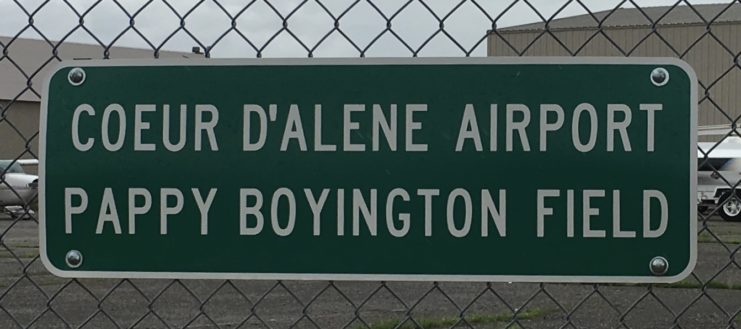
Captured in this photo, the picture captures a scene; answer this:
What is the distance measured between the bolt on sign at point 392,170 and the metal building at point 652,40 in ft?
0.86

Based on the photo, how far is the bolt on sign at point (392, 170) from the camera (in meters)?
2.55

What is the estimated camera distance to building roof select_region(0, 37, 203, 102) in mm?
2914

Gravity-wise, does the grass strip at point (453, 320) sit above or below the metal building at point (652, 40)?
below

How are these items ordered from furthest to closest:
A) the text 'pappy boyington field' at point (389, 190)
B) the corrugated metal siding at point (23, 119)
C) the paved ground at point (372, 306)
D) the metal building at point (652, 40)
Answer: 1. the paved ground at point (372, 306)
2. the corrugated metal siding at point (23, 119)
3. the metal building at point (652, 40)
4. the text 'pappy boyington field' at point (389, 190)

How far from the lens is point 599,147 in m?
2.54

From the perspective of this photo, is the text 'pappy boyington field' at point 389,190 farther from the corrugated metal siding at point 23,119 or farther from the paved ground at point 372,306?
the paved ground at point 372,306

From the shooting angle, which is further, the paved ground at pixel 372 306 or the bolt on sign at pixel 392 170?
the paved ground at pixel 372 306

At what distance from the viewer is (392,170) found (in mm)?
2566

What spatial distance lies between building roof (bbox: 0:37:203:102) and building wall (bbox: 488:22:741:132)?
122 cm

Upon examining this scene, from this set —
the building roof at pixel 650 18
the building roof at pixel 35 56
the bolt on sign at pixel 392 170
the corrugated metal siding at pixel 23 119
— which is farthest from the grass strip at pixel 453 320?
the bolt on sign at pixel 392 170

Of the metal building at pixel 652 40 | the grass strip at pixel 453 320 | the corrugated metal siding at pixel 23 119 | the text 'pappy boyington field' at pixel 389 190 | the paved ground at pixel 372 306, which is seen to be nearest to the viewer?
the text 'pappy boyington field' at pixel 389 190

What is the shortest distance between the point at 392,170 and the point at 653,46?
23.8ft

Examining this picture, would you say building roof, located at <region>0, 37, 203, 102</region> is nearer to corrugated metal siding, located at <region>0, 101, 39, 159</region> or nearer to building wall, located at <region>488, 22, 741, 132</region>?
corrugated metal siding, located at <region>0, 101, 39, 159</region>

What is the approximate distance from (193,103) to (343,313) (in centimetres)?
498
